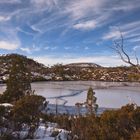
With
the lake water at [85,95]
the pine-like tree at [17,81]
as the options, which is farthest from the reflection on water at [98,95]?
the pine-like tree at [17,81]

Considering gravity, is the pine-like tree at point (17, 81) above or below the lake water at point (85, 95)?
above

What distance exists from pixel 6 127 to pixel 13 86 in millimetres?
17648

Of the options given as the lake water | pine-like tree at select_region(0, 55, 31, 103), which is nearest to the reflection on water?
the lake water

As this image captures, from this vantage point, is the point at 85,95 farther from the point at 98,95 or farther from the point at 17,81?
the point at 17,81

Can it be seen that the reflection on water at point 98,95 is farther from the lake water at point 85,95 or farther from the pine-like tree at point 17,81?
the pine-like tree at point 17,81

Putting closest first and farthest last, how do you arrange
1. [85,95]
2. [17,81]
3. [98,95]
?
[17,81] < [85,95] < [98,95]

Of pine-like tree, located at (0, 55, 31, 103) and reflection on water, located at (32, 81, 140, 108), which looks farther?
reflection on water, located at (32, 81, 140, 108)

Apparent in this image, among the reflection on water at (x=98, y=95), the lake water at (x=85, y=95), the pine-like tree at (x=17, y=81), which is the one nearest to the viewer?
the pine-like tree at (x=17, y=81)

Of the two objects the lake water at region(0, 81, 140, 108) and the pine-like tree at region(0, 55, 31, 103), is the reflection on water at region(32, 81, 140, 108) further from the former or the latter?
the pine-like tree at region(0, 55, 31, 103)

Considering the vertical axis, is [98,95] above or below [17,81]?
below

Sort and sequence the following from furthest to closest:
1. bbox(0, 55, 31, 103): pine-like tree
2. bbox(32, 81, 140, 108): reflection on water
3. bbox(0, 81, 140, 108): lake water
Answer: bbox(32, 81, 140, 108): reflection on water → bbox(0, 81, 140, 108): lake water → bbox(0, 55, 31, 103): pine-like tree

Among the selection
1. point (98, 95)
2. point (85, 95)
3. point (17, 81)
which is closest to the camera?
point (17, 81)

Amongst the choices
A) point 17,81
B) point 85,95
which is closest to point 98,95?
point 85,95

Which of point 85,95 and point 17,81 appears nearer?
point 17,81
